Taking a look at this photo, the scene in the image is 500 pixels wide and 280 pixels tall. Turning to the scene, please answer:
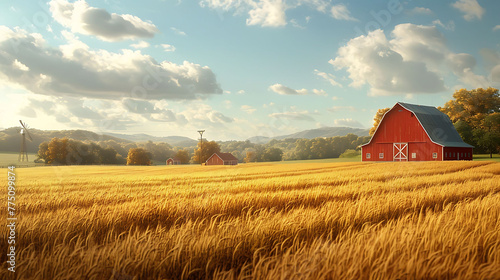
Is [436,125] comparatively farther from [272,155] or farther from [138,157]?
[138,157]

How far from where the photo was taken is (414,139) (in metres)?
47.5

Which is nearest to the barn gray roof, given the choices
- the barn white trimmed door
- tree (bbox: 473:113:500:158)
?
the barn white trimmed door

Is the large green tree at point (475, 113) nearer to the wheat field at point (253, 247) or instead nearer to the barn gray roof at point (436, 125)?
the barn gray roof at point (436, 125)

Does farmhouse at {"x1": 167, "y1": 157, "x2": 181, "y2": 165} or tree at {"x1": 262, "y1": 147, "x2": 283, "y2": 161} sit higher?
tree at {"x1": 262, "y1": 147, "x2": 283, "y2": 161}

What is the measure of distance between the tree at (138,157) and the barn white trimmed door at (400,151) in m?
62.0

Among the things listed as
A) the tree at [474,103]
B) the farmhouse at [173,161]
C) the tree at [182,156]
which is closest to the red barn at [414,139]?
the tree at [474,103]

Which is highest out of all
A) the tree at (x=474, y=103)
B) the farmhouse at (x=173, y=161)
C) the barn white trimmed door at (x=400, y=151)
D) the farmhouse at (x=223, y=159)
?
the tree at (x=474, y=103)

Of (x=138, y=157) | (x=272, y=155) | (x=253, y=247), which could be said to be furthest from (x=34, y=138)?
(x=253, y=247)

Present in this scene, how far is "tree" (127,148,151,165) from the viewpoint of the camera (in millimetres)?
85869

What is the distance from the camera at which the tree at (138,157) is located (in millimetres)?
85869

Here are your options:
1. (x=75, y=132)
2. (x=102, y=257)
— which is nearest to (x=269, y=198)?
(x=102, y=257)

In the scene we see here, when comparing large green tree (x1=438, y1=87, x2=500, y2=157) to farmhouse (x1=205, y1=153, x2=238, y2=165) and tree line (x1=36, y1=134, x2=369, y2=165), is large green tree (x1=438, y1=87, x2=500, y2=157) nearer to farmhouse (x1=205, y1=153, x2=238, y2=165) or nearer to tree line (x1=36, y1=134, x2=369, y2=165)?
tree line (x1=36, y1=134, x2=369, y2=165)

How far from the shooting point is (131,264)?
10.6 ft

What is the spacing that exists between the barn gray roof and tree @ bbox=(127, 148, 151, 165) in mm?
63875
